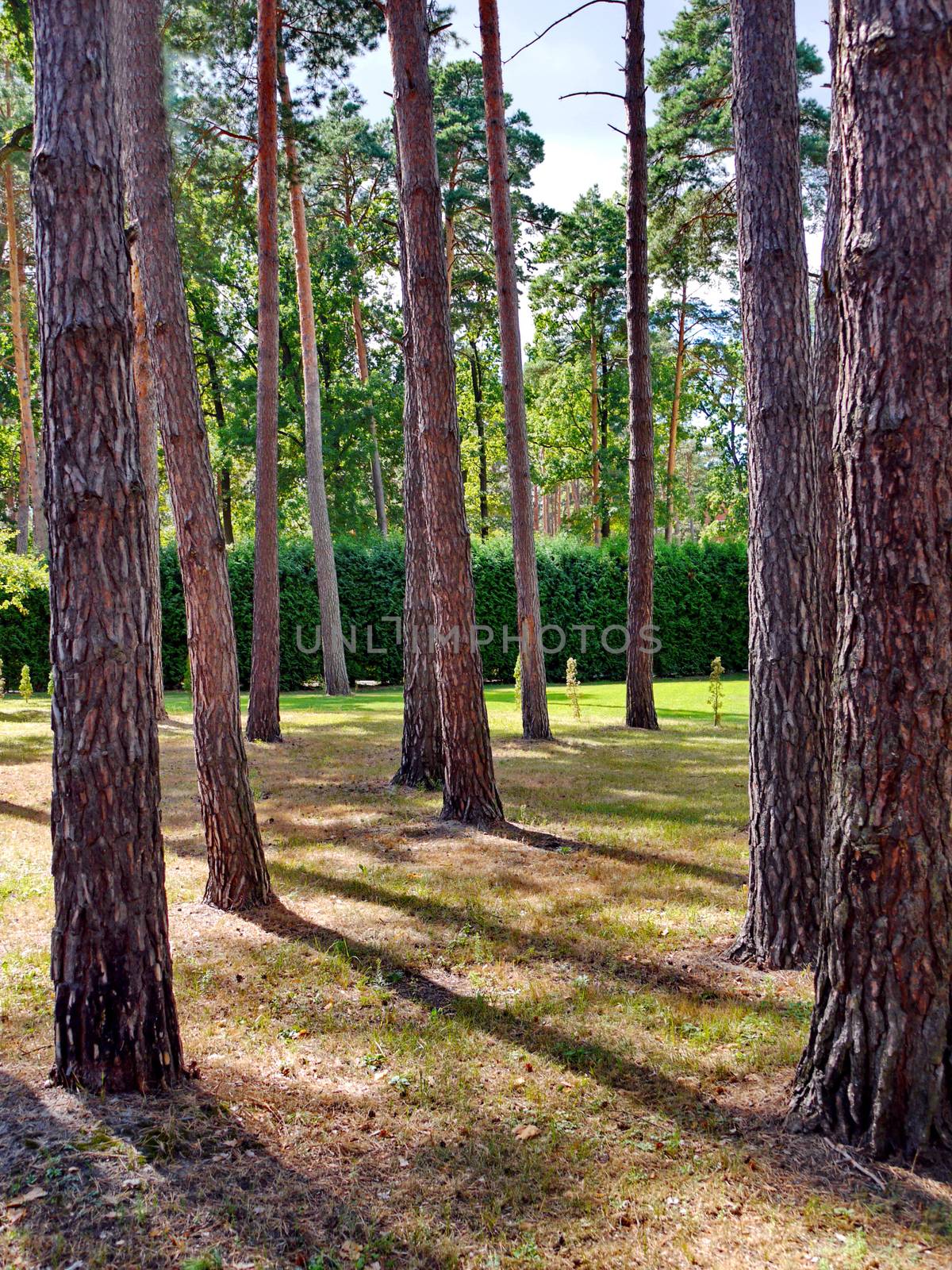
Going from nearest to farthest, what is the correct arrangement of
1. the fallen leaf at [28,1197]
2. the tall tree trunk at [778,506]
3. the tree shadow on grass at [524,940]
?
the fallen leaf at [28,1197] < the tree shadow on grass at [524,940] < the tall tree trunk at [778,506]

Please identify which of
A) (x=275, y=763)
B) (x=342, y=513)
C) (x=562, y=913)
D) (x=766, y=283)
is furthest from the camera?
(x=342, y=513)

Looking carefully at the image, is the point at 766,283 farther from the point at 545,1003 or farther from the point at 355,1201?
the point at 355,1201

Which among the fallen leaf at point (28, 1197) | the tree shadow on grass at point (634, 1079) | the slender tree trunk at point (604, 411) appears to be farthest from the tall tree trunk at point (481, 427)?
the fallen leaf at point (28, 1197)

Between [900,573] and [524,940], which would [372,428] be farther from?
[900,573]

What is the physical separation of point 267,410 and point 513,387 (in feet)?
9.24

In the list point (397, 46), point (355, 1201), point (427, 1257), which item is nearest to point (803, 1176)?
point (427, 1257)

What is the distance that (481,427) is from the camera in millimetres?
32000

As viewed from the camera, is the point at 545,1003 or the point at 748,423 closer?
the point at 545,1003

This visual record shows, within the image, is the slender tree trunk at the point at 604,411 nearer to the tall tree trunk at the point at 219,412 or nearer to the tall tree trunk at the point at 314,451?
the tall tree trunk at the point at 219,412

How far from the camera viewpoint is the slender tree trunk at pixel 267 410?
1025 centimetres

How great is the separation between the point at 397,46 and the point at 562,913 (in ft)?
18.5

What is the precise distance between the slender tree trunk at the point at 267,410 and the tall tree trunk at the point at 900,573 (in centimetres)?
856

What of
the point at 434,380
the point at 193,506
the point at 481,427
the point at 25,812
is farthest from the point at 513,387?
the point at 481,427

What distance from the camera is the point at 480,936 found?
4430 millimetres
